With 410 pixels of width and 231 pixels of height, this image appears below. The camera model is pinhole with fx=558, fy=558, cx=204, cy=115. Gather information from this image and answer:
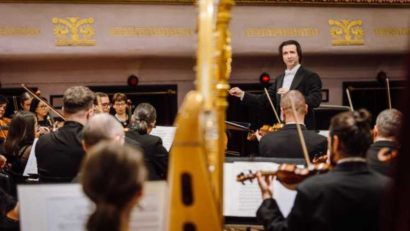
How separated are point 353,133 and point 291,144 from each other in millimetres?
1586

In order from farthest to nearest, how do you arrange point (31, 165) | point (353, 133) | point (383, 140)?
point (31, 165)
point (383, 140)
point (353, 133)

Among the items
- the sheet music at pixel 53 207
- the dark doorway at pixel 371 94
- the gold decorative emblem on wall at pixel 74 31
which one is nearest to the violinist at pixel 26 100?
the gold decorative emblem on wall at pixel 74 31

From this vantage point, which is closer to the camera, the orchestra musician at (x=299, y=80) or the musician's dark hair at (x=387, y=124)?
the musician's dark hair at (x=387, y=124)

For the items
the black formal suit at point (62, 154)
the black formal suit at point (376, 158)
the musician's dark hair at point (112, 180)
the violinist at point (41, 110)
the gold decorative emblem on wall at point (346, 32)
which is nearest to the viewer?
the musician's dark hair at point (112, 180)

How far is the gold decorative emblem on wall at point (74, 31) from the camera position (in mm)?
7805

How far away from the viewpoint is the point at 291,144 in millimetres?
3986

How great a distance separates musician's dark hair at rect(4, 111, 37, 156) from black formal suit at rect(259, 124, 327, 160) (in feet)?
7.17

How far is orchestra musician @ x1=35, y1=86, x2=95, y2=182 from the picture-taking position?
3.37 meters

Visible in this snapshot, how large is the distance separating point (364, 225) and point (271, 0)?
253 inches

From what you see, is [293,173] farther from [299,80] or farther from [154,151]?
[299,80]

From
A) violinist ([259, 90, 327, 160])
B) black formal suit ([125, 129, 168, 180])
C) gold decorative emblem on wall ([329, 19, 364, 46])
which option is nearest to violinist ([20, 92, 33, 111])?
black formal suit ([125, 129, 168, 180])

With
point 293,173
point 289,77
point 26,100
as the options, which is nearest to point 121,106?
point 26,100

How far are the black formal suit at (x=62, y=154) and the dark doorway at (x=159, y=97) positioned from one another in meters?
5.17

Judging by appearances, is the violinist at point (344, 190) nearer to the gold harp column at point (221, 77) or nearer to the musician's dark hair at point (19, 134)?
the gold harp column at point (221, 77)
